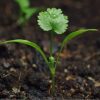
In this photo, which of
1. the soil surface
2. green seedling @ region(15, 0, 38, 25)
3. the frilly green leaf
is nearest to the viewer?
the frilly green leaf

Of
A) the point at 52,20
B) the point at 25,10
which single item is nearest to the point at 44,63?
the point at 52,20

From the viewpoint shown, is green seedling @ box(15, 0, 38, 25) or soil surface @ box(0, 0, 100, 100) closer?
soil surface @ box(0, 0, 100, 100)

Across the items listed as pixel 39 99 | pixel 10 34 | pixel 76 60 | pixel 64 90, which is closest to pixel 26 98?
pixel 39 99

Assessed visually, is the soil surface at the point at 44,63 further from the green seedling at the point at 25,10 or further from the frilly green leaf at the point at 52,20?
the frilly green leaf at the point at 52,20

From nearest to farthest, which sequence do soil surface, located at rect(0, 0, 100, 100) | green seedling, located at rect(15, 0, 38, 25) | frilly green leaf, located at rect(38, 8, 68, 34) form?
frilly green leaf, located at rect(38, 8, 68, 34) → soil surface, located at rect(0, 0, 100, 100) → green seedling, located at rect(15, 0, 38, 25)

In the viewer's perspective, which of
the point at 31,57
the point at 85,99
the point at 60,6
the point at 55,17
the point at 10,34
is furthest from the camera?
the point at 60,6

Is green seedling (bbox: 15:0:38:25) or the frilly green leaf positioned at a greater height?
green seedling (bbox: 15:0:38:25)

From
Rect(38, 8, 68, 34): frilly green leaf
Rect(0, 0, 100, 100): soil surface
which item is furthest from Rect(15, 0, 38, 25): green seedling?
Rect(38, 8, 68, 34): frilly green leaf

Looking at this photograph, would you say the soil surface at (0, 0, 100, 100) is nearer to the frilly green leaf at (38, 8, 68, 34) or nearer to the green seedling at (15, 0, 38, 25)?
the green seedling at (15, 0, 38, 25)

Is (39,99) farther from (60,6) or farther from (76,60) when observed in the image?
(60,6)
